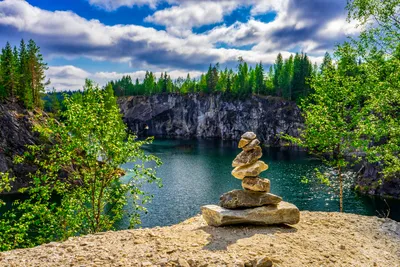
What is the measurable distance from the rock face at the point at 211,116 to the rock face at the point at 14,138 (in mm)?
89998

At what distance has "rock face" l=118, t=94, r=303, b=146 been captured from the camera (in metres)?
128

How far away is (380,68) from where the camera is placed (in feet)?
56.2

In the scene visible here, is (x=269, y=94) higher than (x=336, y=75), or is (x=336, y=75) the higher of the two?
(x=269, y=94)

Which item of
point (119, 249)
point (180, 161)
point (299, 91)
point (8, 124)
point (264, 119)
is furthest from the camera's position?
point (264, 119)

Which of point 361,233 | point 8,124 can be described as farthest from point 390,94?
point 8,124

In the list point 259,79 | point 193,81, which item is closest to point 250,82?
point 259,79

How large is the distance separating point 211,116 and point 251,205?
140344mm

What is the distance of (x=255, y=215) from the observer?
47.3 feet

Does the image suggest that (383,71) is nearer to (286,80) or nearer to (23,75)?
(23,75)

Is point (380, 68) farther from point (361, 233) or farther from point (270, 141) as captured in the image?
point (270, 141)

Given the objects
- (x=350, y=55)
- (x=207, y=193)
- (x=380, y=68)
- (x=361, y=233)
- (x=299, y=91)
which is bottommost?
(x=207, y=193)

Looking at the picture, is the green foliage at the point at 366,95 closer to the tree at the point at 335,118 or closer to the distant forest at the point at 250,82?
the tree at the point at 335,118

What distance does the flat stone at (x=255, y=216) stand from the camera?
46.6ft

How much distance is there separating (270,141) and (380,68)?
112743 millimetres
